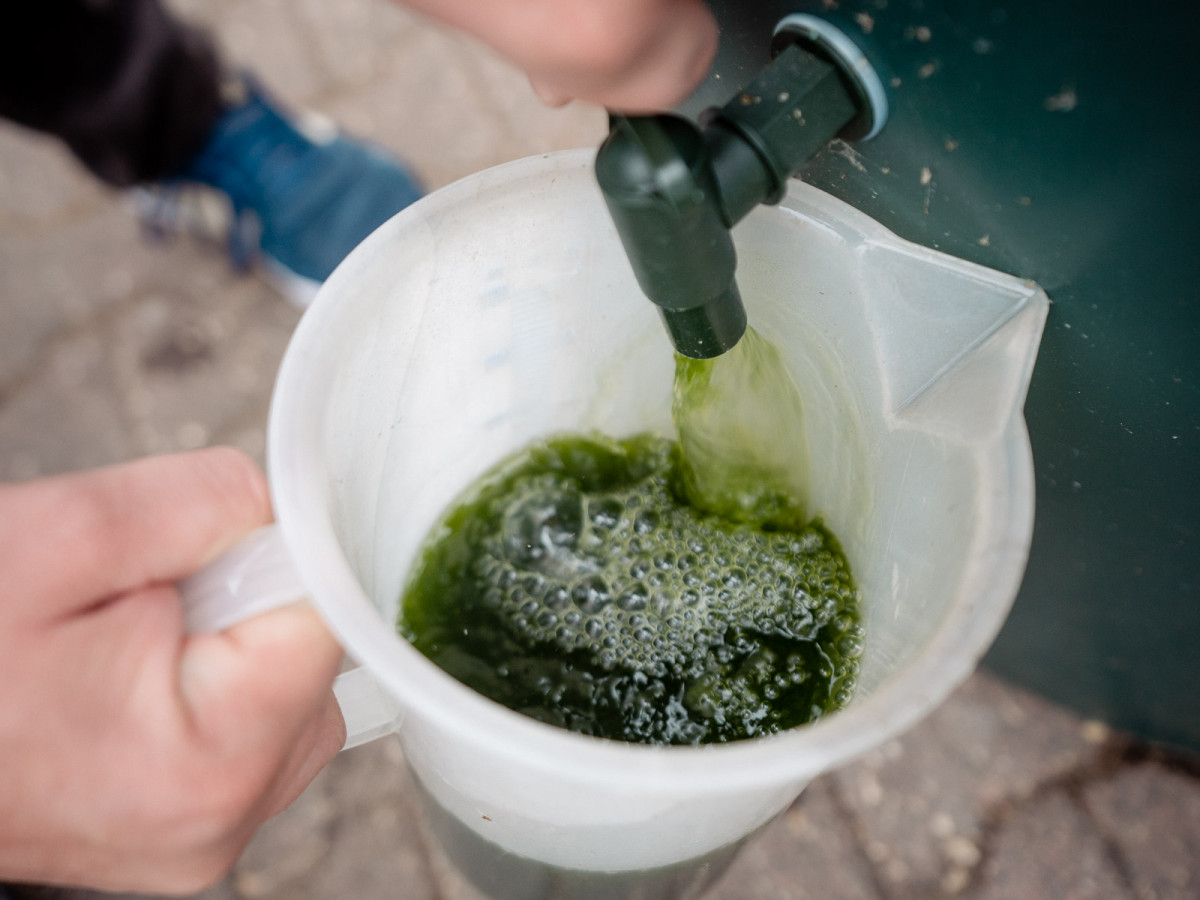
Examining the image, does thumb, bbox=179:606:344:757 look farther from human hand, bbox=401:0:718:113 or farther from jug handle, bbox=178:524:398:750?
human hand, bbox=401:0:718:113

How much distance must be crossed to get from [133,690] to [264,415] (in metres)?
0.77

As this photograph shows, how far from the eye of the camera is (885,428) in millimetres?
611

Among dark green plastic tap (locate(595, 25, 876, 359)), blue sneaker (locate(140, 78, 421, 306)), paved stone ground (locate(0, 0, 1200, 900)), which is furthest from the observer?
blue sneaker (locate(140, 78, 421, 306))

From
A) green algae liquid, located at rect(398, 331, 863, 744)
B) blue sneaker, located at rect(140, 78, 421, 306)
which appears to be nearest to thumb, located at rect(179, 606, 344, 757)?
green algae liquid, located at rect(398, 331, 863, 744)

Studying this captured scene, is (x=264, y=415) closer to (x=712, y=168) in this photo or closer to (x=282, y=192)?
(x=282, y=192)

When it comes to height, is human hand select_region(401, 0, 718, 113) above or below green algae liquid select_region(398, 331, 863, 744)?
above

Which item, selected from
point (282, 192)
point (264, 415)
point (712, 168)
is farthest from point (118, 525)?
point (282, 192)

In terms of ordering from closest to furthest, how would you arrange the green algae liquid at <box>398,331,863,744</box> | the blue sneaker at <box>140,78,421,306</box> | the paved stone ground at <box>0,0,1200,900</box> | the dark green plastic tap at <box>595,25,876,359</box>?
the dark green plastic tap at <box>595,25,876,359</box>, the green algae liquid at <box>398,331,863,744</box>, the paved stone ground at <box>0,0,1200,900</box>, the blue sneaker at <box>140,78,421,306</box>

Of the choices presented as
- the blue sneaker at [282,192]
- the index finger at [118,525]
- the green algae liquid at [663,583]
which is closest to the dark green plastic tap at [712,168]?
the green algae liquid at [663,583]

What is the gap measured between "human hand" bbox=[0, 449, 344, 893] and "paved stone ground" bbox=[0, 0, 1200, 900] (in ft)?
1.57

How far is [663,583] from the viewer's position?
748 millimetres

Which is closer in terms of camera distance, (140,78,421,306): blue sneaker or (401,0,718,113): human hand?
(401,0,718,113): human hand

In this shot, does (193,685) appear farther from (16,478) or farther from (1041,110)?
(16,478)

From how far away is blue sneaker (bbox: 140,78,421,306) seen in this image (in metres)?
1.30
